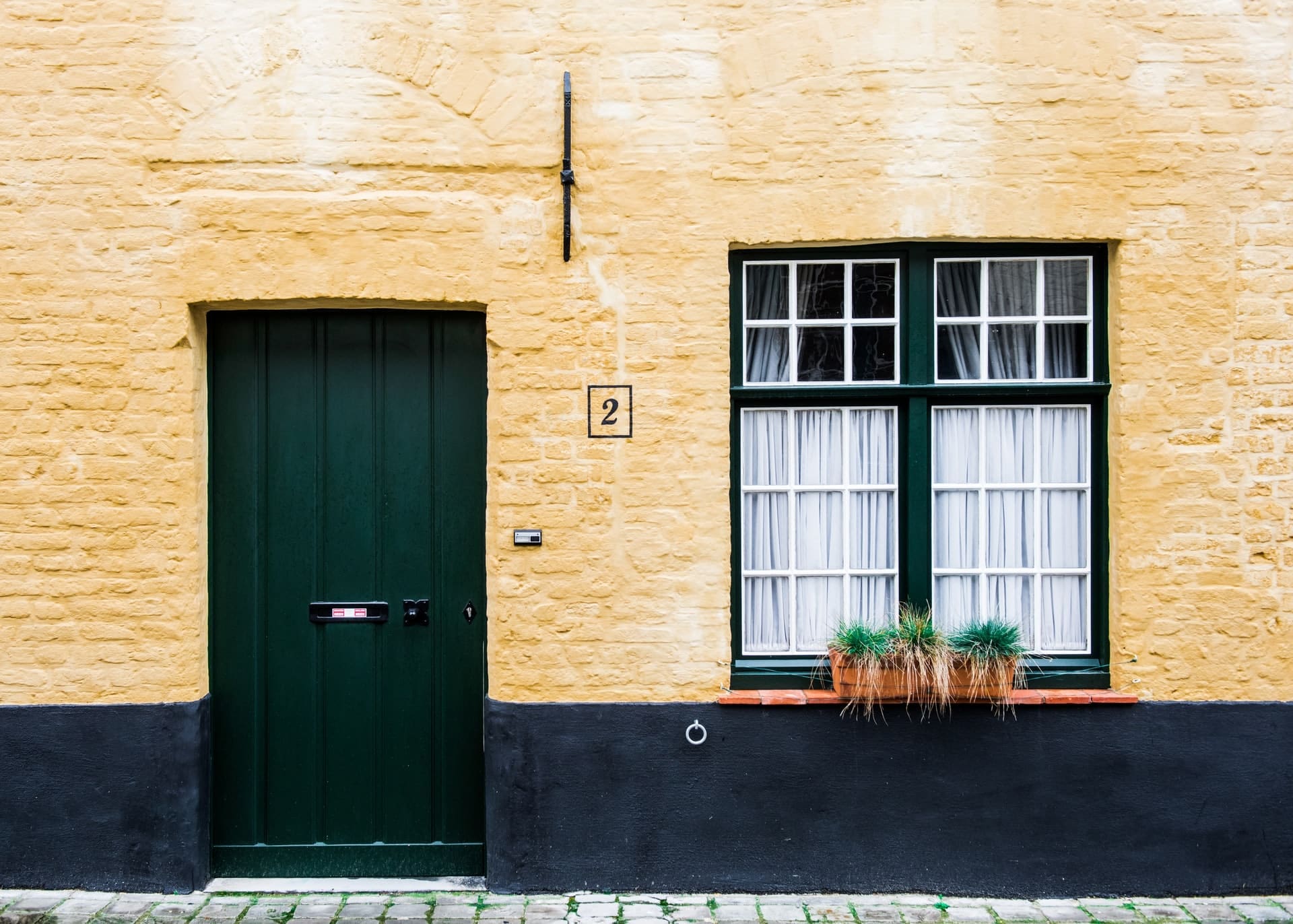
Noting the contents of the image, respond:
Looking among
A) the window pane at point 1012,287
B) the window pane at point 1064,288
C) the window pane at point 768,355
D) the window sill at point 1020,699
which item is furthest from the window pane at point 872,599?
the window pane at point 1064,288

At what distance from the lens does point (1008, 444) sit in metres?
4.93

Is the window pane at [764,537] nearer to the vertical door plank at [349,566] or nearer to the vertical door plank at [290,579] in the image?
the vertical door plank at [349,566]

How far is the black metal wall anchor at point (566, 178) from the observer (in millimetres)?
4637

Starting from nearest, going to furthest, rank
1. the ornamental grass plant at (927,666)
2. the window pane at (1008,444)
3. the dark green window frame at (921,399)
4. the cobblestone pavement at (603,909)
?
1. the cobblestone pavement at (603,909)
2. the ornamental grass plant at (927,666)
3. the dark green window frame at (921,399)
4. the window pane at (1008,444)

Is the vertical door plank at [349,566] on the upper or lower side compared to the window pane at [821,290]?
lower

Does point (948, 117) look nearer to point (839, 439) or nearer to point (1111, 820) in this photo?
point (839, 439)

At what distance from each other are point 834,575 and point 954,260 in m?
1.58

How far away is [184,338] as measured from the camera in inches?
183

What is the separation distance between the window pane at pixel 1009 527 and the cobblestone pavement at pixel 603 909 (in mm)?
1535

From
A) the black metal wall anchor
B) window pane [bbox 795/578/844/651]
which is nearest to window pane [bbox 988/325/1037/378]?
window pane [bbox 795/578/844/651]

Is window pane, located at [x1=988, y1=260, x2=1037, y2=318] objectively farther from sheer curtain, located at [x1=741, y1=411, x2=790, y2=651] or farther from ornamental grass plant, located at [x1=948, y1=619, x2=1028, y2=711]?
ornamental grass plant, located at [x1=948, y1=619, x2=1028, y2=711]

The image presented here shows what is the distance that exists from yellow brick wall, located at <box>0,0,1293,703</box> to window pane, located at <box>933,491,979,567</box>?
63 centimetres

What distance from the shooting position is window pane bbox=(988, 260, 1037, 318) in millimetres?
4891

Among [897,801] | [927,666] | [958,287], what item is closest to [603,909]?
[897,801]
